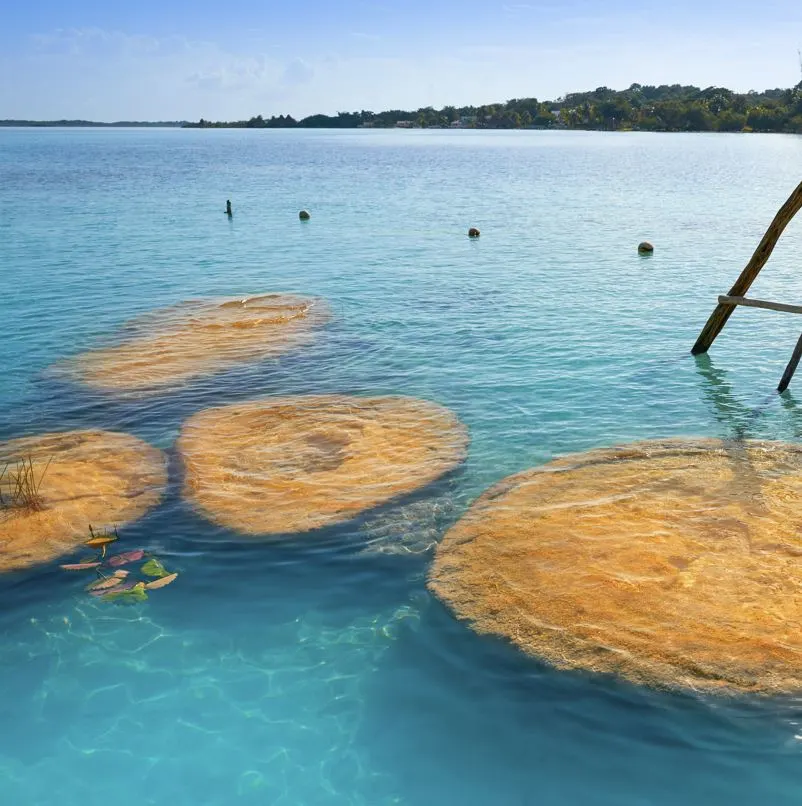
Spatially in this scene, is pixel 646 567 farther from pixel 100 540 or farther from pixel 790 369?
pixel 790 369

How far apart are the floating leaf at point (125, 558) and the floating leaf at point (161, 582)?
0.70 m

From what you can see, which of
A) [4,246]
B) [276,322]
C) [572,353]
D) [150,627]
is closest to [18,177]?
[4,246]

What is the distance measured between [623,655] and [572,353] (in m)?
12.7

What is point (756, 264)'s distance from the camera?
17172 mm

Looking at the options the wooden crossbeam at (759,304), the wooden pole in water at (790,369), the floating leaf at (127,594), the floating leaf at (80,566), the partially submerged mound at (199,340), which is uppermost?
the wooden crossbeam at (759,304)

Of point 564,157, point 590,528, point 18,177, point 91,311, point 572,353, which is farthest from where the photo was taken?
point 564,157

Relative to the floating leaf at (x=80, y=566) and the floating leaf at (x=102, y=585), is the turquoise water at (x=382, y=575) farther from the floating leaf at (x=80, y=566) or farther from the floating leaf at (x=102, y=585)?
the floating leaf at (x=102, y=585)

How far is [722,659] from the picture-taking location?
28.3 feet

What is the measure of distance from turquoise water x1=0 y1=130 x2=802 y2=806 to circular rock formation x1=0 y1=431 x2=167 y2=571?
1.66 feet

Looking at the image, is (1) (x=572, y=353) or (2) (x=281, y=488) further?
(1) (x=572, y=353)

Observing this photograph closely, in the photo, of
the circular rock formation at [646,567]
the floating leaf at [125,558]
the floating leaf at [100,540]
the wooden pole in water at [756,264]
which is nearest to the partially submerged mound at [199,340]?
the floating leaf at [100,540]

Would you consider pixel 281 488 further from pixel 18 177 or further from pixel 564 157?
pixel 564 157

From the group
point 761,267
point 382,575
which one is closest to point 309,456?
point 382,575

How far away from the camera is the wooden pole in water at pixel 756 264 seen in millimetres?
16250
